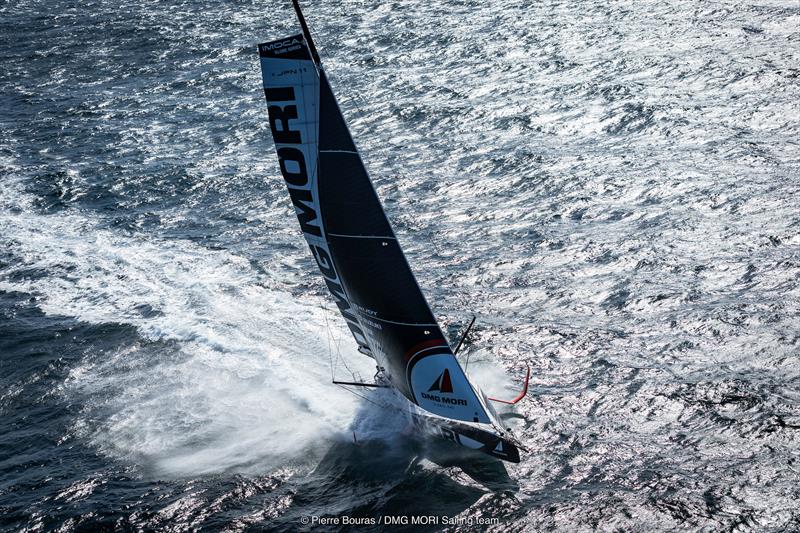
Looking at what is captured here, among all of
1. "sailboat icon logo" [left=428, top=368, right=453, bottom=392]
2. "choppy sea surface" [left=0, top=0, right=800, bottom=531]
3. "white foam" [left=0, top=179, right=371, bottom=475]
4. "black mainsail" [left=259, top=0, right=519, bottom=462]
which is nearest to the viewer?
"black mainsail" [left=259, top=0, right=519, bottom=462]

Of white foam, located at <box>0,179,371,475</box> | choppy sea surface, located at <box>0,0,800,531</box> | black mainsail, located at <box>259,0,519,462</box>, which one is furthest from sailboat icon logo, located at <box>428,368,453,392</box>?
white foam, located at <box>0,179,371,475</box>

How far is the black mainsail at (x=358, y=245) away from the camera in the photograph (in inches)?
929

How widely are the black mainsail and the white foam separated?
3.99 m

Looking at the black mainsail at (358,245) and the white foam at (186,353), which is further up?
the black mainsail at (358,245)

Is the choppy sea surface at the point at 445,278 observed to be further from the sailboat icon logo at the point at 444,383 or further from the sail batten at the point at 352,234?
the sail batten at the point at 352,234

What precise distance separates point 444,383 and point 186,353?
1180cm

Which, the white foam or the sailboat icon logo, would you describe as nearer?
the sailboat icon logo

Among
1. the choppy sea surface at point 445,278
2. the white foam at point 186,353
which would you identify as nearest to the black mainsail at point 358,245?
the choppy sea surface at point 445,278

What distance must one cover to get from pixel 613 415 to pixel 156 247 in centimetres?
2308

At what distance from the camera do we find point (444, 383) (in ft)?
83.8

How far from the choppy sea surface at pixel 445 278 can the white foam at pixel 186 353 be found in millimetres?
123

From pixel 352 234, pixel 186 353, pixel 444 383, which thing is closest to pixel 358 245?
pixel 352 234

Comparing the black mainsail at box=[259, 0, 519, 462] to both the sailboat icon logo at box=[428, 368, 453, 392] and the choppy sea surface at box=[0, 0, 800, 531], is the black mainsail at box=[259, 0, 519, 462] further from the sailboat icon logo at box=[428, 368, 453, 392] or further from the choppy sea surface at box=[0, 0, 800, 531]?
the choppy sea surface at box=[0, 0, 800, 531]

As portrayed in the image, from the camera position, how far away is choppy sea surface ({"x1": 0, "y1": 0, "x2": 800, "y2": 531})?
25078 millimetres
